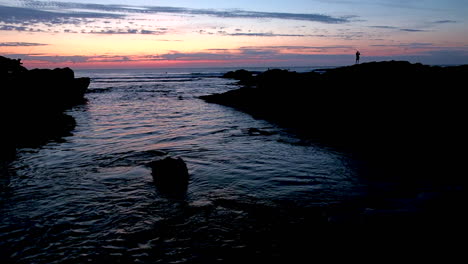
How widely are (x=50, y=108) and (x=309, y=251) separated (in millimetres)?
32827

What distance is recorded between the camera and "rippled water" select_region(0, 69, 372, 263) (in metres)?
6.09

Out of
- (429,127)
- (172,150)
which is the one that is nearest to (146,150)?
(172,150)

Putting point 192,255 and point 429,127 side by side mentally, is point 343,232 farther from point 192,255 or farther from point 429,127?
point 429,127

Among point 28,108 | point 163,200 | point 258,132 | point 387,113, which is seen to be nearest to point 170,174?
point 163,200

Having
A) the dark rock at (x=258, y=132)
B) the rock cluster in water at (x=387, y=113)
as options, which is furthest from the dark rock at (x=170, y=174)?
the dark rock at (x=258, y=132)

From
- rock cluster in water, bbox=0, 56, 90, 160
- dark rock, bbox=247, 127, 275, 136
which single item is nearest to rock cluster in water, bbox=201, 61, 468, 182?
dark rock, bbox=247, 127, 275, 136

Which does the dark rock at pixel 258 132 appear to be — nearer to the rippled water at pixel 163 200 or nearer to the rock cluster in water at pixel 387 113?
the rock cluster in water at pixel 387 113

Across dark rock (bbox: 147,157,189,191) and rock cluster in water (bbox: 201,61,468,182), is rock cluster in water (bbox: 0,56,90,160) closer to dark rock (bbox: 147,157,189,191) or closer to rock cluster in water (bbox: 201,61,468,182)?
dark rock (bbox: 147,157,189,191)

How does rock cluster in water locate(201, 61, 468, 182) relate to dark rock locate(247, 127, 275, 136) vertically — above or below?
above

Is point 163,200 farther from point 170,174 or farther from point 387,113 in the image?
point 387,113

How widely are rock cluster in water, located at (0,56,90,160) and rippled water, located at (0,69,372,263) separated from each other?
2.96 meters

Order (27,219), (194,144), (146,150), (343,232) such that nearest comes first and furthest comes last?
(343,232) → (27,219) → (146,150) → (194,144)

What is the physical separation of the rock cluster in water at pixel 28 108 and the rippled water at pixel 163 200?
296 cm

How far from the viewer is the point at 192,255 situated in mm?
5832
